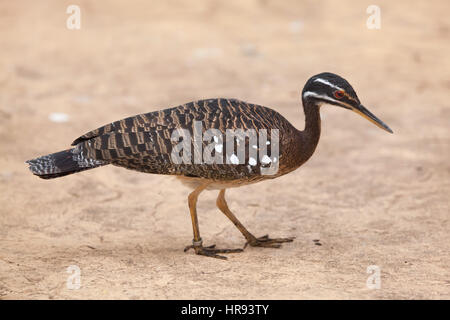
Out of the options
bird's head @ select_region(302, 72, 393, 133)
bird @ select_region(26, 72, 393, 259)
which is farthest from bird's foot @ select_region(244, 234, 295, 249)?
bird's head @ select_region(302, 72, 393, 133)

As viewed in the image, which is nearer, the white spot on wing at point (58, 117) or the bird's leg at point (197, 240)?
the bird's leg at point (197, 240)

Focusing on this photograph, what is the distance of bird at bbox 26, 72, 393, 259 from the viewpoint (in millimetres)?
5582

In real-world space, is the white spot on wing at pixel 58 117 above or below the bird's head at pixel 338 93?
above

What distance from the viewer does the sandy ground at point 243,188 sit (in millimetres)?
5348

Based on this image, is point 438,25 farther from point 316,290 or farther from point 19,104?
point 316,290

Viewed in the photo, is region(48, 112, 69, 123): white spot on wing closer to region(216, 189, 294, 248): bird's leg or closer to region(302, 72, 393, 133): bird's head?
region(216, 189, 294, 248): bird's leg

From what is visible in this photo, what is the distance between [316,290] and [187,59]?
719cm

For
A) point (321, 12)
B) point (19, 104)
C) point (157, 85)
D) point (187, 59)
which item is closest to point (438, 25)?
point (321, 12)

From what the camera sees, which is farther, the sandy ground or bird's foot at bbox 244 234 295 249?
bird's foot at bbox 244 234 295 249

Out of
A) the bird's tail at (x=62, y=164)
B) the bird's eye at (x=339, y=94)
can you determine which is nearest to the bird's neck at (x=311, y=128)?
the bird's eye at (x=339, y=94)

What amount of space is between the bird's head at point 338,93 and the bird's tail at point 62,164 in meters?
2.03

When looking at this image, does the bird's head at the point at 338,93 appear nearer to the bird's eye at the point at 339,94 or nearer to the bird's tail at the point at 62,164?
the bird's eye at the point at 339,94

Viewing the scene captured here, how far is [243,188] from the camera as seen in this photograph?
302 inches

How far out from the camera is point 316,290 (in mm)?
4941
